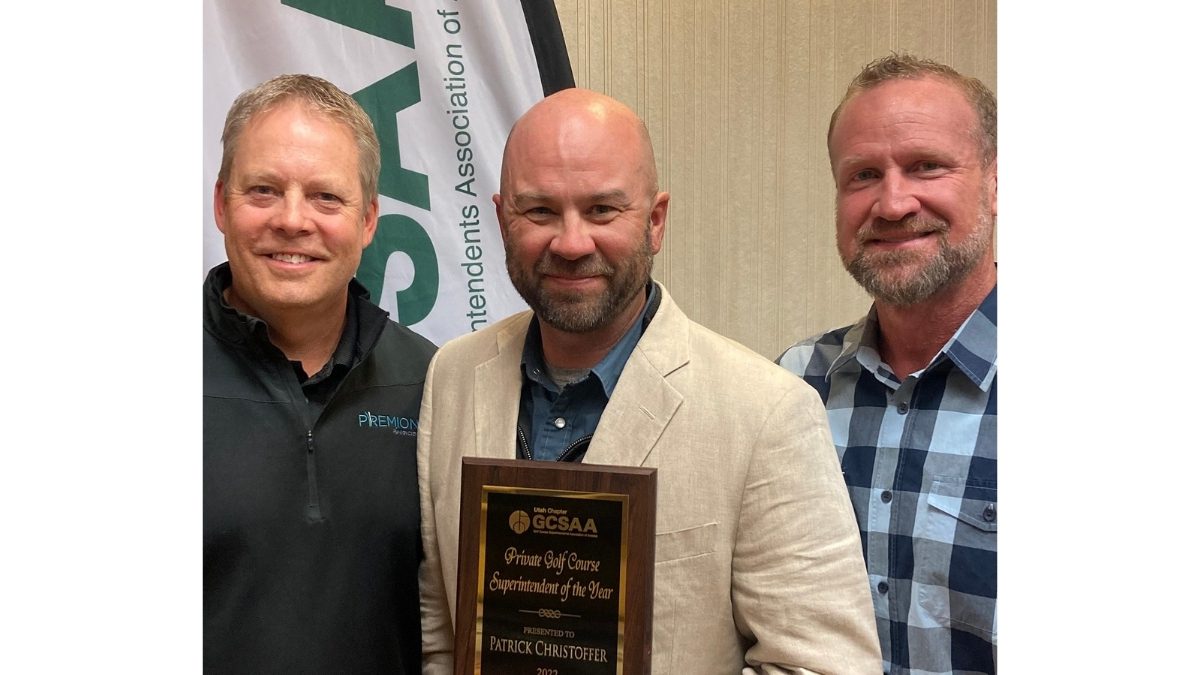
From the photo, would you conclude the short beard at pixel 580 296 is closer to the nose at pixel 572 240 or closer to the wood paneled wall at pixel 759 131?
the nose at pixel 572 240

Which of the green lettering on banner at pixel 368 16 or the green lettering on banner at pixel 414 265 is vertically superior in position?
the green lettering on banner at pixel 368 16

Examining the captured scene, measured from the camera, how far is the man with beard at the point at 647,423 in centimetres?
147

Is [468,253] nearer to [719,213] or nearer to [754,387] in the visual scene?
[719,213]

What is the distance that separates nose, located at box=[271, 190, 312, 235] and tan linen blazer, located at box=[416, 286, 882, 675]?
0.39m

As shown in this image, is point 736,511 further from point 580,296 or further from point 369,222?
point 369,222

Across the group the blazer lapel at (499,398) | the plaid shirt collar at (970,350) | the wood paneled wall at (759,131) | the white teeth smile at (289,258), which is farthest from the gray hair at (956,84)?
the wood paneled wall at (759,131)

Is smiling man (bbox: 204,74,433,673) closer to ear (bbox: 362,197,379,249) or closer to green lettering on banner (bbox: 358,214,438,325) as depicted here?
ear (bbox: 362,197,379,249)

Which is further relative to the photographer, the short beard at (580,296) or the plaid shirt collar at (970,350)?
the plaid shirt collar at (970,350)

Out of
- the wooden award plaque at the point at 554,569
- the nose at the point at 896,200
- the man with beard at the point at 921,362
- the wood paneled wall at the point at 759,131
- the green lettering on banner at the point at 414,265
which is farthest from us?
the wood paneled wall at the point at 759,131

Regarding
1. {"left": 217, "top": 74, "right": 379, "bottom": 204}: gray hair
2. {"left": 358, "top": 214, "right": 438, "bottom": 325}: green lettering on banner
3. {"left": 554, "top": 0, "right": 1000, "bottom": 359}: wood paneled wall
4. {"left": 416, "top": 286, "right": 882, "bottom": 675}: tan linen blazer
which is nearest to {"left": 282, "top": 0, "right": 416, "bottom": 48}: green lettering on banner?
{"left": 358, "top": 214, "right": 438, "bottom": 325}: green lettering on banner

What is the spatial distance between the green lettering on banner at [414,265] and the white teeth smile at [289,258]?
1.44 metres

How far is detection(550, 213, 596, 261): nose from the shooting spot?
5.04ft

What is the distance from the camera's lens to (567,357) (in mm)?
1652

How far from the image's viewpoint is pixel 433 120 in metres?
3.08
